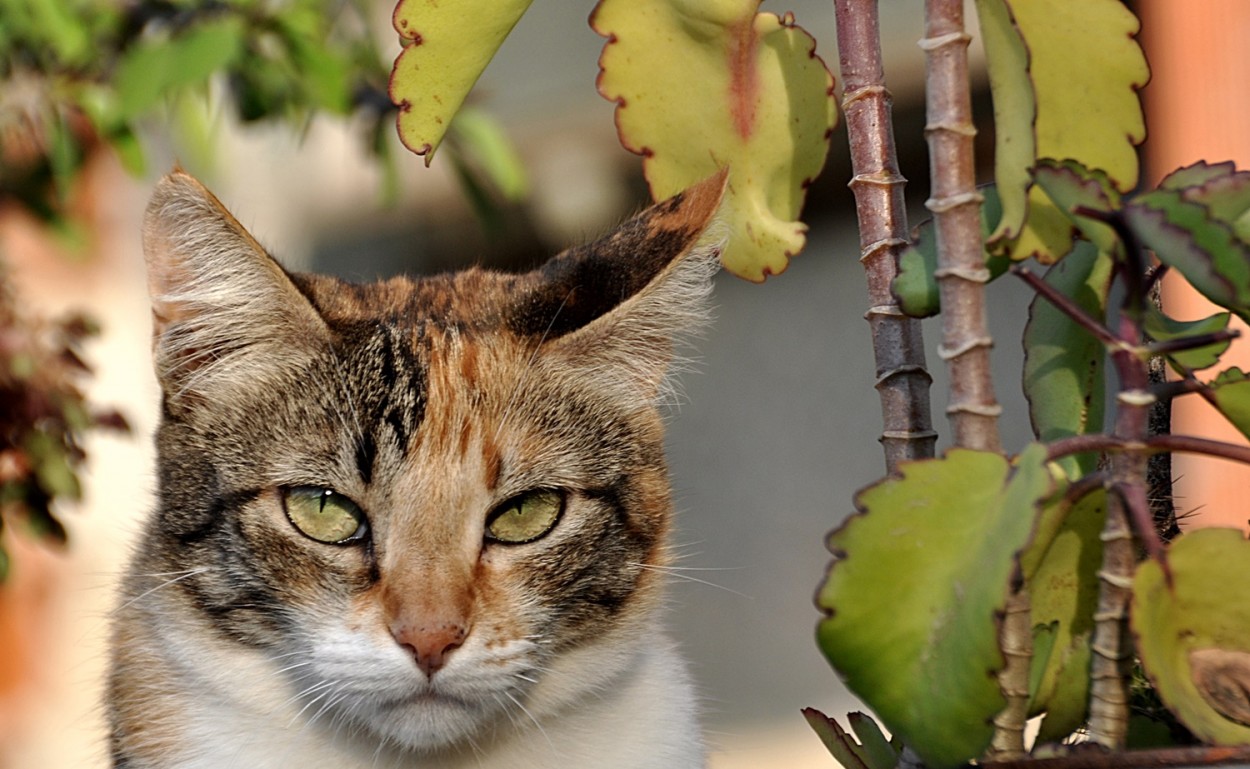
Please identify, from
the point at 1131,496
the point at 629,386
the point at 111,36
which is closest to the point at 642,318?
the point at 629,386

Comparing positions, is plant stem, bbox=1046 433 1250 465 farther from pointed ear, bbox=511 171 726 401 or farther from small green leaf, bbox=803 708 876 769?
pointed ear, bbox=511 171 726 401

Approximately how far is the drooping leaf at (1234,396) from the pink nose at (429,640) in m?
0.79

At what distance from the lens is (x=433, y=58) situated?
92 centimetres

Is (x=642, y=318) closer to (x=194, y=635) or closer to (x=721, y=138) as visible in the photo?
(x=721, y=138)

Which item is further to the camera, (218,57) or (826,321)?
(826,321)

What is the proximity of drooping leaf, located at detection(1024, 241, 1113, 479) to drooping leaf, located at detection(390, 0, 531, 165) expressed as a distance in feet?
1.48

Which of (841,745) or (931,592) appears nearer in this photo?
(931,592)

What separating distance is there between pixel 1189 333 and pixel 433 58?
1.82 feet

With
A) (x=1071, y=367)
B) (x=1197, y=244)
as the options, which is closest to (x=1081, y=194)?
(x=1197, y=244)

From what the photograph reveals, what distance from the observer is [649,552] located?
1637 mm

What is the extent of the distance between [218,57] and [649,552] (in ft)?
3.51

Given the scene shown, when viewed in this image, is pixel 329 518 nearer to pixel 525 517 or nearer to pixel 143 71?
pixel 525 517

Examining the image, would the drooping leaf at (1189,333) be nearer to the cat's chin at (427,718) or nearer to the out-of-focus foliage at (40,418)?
the cat's chin at (427,718)

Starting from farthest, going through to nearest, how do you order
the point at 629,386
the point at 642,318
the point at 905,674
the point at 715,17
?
1. the point at 629,386
2. the point at 642,318
3. the point at 715,17
4. the point at 905,674
